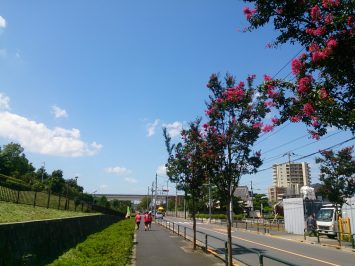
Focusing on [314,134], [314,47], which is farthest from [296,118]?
[314,47]

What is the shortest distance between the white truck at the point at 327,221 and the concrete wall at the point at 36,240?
20642 millimetres

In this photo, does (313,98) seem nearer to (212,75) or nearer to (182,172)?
(212,75)

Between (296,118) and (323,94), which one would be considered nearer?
(323,94)

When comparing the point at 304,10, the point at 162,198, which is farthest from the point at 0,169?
the point at 162,198

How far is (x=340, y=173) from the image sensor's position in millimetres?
30812

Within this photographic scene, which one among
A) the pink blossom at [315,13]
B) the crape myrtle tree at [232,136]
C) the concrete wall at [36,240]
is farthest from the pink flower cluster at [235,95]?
the pink blossom at [315,13]

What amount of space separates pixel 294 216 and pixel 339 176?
22.4 ft

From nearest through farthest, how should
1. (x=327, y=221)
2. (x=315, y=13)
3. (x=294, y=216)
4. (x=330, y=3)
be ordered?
(x=330, y=3), (x=315, y=13), (x=327, y=221), (x=294, y=216)

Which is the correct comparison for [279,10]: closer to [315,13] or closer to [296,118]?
[315,13]

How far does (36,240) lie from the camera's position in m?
10.4

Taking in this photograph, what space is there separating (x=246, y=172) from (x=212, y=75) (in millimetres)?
3491

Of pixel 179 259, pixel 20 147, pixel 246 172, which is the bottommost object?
pixel 179 259

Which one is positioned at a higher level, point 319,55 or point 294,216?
point 319,55

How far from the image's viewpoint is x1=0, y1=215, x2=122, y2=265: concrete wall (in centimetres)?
819
